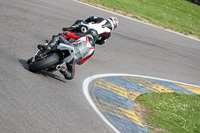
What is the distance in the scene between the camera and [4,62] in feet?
23.2

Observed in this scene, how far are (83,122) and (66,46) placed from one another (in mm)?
1860

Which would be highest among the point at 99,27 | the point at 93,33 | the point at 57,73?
the point at 99,27

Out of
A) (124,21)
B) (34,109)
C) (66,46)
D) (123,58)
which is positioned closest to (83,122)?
(34,109)

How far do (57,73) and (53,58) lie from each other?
1.21 meters

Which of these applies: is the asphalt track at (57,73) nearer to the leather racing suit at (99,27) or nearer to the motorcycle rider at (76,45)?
the motorcycle rider at (76,45)

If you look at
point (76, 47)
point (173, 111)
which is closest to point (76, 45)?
point (76, 47)

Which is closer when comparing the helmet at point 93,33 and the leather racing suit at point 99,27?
the helmet at point 93,33

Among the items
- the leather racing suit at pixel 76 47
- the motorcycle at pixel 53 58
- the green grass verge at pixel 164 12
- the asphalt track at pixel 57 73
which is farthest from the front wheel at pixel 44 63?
the green grass verge at pixel 164 12

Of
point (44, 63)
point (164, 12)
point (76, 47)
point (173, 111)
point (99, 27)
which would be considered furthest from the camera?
point (164, 12)

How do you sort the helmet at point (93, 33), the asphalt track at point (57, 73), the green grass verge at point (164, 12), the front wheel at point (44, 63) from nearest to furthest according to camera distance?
the asphalt track at point (57, 73) → the front wheel at point (44, 63) → the helmet at point (93, 33) → the green grass verge at point (164, 12)

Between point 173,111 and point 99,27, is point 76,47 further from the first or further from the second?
point 173,111

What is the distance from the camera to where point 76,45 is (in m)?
7.55

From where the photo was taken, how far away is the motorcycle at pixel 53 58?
6930mm

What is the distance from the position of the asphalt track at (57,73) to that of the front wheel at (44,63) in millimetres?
149
